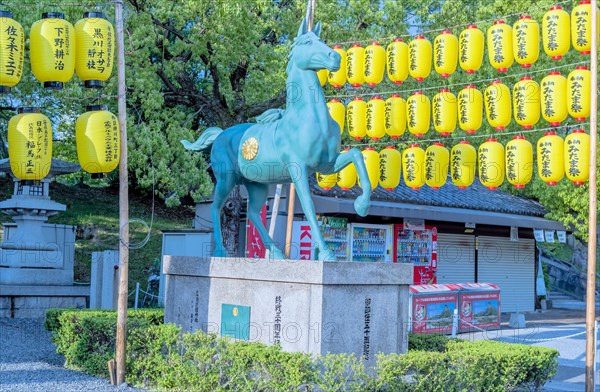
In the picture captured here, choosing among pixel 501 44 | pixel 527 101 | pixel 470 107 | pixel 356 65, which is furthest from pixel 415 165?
pixel 501 44

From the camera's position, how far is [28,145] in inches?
392

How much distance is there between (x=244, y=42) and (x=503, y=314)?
12834 millimetres

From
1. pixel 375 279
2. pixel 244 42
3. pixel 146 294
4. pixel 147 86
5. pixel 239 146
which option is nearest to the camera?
pixel 375 279

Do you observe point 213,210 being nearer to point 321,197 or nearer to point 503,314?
point 321,197

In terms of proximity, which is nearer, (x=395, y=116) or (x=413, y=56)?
(x=413, y=56)

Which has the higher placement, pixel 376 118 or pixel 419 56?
pixel 419 56

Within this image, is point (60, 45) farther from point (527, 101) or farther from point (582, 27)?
point (582, 27)

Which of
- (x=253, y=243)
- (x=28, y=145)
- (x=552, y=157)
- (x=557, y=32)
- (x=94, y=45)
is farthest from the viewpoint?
(x=253, y=243)

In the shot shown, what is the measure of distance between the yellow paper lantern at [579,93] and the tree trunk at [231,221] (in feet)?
26.5

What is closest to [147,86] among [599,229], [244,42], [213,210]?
[244,42]

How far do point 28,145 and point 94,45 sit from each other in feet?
5.91

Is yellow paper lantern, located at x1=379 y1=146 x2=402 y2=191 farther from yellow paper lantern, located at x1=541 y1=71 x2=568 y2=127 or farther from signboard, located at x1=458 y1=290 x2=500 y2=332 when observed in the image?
signboard, located at x1=458 y1=290 x2=500 y2=332

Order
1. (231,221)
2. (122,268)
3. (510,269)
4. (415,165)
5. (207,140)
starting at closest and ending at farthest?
(122,268)
(207,140)
(415,165)
(231,221)
(510,269)

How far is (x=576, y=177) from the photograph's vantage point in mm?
12422
